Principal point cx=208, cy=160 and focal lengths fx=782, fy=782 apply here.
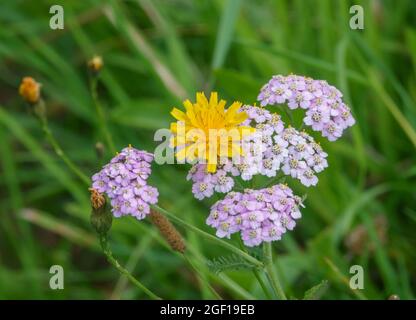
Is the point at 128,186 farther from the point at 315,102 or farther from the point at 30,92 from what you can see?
the point at 30,92

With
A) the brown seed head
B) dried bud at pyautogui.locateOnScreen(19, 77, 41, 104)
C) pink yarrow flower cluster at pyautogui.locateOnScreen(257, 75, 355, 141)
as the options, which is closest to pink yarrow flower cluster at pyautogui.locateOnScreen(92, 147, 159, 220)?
the brown seed head

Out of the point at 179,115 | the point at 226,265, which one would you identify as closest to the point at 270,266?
the point at 226,265

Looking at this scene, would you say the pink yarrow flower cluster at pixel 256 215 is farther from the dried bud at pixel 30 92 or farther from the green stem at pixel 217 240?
the dried bud at pixel 30 92

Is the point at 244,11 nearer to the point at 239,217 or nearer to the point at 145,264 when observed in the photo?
the point at 145,264

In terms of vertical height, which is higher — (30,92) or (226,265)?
(30,92)

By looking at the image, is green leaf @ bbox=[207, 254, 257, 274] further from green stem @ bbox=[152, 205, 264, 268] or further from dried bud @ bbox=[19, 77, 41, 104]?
dried bud @ bbox=[19, 77, 41, 104]

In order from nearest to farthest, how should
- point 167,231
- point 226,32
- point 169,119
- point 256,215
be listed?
1. point 256,215
2. point 167,231
3. point 226,32
4. point 169,119

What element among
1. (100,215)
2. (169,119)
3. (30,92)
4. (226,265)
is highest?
(169,119)
